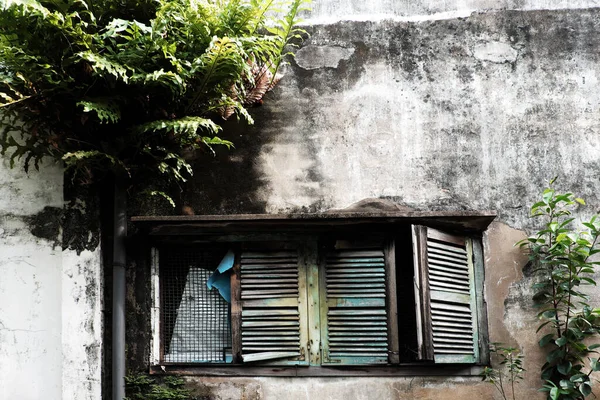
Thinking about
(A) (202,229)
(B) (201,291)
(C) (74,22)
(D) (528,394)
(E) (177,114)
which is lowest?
(D) (528,394)

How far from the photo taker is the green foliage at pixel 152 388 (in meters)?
5.62

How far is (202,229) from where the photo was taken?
5.82m

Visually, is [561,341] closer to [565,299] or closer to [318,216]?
[565,299]

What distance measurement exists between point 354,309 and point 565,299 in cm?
168

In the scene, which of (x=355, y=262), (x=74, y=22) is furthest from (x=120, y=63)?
(x=355, y=262)

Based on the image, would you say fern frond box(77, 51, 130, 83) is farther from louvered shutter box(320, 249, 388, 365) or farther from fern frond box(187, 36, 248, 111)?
louvered shutter box(320, 249, 388, 365)

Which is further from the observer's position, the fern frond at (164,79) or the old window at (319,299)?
the old window at (319,299)

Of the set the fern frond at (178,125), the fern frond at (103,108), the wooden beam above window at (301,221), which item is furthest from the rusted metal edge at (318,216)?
the fern frond at (103,108)

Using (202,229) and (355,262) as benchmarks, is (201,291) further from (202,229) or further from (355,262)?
(355,262)

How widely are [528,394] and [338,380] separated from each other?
4.89 ft

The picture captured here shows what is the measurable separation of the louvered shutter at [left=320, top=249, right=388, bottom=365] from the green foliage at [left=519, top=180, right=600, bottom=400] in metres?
1.23

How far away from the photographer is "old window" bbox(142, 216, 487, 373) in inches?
223

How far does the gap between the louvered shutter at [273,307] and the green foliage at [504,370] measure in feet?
4.81

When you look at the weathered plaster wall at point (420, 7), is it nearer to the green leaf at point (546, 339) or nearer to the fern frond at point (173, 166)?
the fern frond at point (173, 166)
